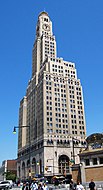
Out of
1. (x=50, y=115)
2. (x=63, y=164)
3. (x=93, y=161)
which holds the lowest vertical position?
(x=63, y=164)

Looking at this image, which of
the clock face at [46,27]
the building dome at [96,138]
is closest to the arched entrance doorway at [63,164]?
the building dome at [96,138]

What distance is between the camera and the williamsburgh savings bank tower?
9169 centimetres

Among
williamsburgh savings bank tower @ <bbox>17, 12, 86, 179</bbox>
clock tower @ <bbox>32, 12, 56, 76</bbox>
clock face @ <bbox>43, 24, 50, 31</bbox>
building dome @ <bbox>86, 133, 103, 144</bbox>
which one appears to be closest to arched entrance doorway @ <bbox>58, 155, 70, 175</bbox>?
williamsburgh savings bank tower @ <bbox>17, 12, 86, 179</bbox>

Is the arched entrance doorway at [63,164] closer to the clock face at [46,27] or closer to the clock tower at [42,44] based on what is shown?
the clock tower at [42,44]

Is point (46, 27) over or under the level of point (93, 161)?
over

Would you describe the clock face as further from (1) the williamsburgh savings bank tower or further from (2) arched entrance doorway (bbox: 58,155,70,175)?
(2) arched entrance doorway (bbox: 58,155,70,175)

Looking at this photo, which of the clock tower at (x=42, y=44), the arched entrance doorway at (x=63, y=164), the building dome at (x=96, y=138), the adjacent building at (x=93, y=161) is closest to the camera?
the adjacent building at (x=93, y=161)

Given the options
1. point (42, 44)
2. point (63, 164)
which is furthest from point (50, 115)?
point (42, 44)

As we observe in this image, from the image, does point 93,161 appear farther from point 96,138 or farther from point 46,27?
point 46,27

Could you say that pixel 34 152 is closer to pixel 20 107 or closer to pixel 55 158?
pixel 55 158

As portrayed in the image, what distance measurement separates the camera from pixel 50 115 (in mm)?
97375

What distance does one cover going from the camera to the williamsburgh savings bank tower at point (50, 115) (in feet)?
301

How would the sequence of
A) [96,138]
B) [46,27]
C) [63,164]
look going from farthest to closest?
[46,27]
[63,164]
[96,138]

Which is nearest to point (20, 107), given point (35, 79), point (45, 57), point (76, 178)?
point (35, 79)
